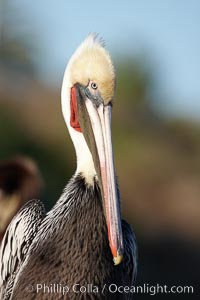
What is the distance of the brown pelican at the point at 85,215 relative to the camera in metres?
5.27

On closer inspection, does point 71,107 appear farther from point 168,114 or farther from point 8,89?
point 168,114

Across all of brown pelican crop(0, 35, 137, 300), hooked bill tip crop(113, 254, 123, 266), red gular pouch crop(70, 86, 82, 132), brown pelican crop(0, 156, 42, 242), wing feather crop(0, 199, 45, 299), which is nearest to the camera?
hooked bill tip crop(113, 254, 123, 266)

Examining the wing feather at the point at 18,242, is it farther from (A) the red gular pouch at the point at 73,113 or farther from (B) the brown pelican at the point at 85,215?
(A) the red gular pouch at the point at 73,113

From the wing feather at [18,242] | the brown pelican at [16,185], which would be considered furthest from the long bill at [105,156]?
the brown pelican at [16,185]

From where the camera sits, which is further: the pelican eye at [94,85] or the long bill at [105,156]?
the pelican eye at [94,85]

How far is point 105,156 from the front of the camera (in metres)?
5.21

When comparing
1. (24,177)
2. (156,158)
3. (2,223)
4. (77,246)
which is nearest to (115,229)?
(77,246)

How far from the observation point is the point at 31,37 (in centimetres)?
2267

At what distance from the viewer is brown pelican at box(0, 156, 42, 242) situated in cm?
878

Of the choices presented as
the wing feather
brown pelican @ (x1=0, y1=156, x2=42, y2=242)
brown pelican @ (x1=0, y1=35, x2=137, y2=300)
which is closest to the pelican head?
brown pelican @ (x1=0, y1=35, x2=137, y2=300)

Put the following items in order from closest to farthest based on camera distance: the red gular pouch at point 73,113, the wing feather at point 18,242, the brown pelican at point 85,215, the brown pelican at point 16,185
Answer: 1. the brown pelican at point 85,215
2. the red gular pouch at point 73,113
3. the wing feather at point 18,242
4. the brown pelican at point 16,185

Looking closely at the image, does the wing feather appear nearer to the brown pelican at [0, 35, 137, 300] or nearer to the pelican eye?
the brown pelican at [0, 35, 137, 300]

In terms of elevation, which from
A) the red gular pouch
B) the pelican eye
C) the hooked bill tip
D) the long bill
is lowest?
the hooked bill tip

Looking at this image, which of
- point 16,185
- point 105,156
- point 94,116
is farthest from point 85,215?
point 16,185
